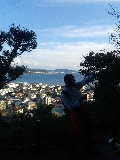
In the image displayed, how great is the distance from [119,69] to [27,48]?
1025cm

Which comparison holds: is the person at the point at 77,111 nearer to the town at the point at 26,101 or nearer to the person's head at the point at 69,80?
the person's head at the point at 69,80

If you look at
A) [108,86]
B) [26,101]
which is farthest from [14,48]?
[26,101]

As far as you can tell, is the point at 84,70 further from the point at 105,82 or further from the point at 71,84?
the point at 71,84

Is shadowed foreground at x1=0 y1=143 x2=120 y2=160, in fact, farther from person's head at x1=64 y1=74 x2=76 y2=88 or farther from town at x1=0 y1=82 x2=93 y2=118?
person's head at x1=64 y1=74 x2=76 y2=88

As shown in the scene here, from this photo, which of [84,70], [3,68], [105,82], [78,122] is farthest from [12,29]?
[78,122]

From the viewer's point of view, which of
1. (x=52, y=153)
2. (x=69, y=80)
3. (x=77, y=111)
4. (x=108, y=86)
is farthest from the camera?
(x=108, y=86)

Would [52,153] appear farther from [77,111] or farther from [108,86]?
[108,86]

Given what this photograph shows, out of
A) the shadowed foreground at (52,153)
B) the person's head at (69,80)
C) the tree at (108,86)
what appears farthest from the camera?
the tree at (108,86)

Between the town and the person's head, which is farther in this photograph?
the town

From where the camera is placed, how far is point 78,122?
3.78m

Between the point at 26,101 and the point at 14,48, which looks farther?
the point at 26,101

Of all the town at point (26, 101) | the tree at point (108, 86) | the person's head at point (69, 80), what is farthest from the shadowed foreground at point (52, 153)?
the tree at point (108, 86)

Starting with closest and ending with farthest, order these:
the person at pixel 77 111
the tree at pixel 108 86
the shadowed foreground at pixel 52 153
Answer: the person at pixel 77 111 → the shadowed foreground at pixel 52 153 → the tree at pixel 108 86

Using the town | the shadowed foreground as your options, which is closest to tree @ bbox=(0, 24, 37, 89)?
the town
